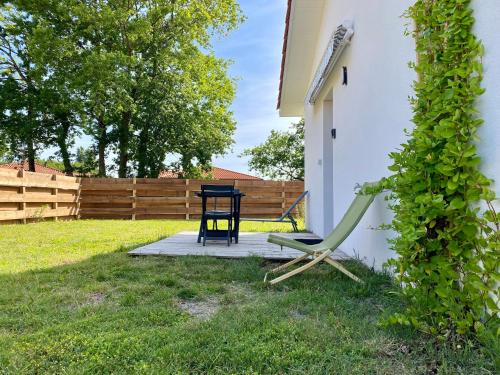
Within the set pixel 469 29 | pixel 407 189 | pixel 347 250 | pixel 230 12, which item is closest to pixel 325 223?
pixel 347 250

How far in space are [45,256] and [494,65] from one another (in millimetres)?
4843

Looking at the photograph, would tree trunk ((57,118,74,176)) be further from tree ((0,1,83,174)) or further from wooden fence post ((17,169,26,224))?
wooden fence post ((17,169,26,224))

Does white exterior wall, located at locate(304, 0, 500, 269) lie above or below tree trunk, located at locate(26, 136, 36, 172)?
below

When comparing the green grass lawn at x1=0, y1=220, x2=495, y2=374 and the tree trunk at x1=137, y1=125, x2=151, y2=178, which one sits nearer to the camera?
the green grass lawn at x1=0, y1=220, x2=495, y2=374

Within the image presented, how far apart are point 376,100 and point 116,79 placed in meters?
12.0

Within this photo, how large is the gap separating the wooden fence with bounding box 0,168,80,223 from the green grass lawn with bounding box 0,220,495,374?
5987 millimetres

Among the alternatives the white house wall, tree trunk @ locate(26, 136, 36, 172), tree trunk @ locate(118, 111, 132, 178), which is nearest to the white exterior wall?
the white house wall

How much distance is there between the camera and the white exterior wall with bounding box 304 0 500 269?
1.66 m

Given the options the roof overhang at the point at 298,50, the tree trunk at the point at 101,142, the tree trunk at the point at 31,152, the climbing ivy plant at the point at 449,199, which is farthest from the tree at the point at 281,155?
the climbing ivy plant at the point at 449,199

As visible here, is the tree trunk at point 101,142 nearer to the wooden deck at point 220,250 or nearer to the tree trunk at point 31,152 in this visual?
the tree trunk at point 31,152

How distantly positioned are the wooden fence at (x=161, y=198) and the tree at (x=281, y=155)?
13637 mm

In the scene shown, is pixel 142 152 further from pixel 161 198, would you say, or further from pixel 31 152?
pixel 31 152

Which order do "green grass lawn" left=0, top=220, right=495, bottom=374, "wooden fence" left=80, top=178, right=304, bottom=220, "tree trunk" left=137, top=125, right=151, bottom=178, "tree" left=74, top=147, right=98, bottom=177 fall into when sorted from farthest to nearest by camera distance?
"tree" left=74, top=147, right=98, bottom=177 → "tree trunk" left=137, top=125, right=151, bottom=178 → "wooden fence" left=80, top=178, right=304, bottom=220 → "green grass lawn" left=0, top=220, right=495, bottom=374

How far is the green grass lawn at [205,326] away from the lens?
5.33 feet
